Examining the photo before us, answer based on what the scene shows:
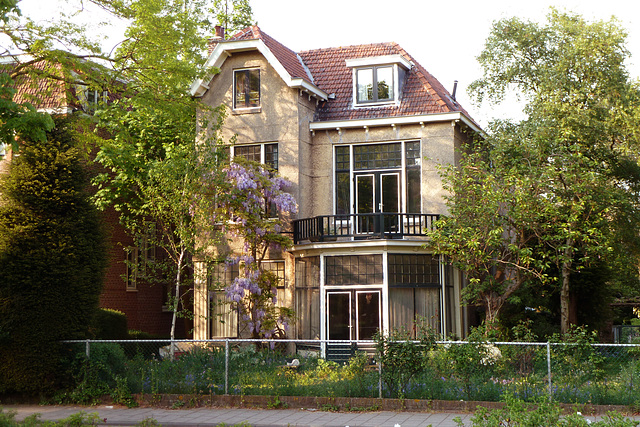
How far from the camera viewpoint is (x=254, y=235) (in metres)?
22.7

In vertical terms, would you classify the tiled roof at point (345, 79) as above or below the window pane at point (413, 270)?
above

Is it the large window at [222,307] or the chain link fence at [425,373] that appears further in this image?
the large window at [222,307]

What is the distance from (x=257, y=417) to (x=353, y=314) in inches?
391

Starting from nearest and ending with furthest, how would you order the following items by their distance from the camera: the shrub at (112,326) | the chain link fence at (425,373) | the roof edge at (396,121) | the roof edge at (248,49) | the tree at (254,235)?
the chain link fence at (425,373), the tree at (254,235), the roof edge at (396,121), the roof edge at (248,49), the shrub at (112,326)

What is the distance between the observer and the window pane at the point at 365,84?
2464 centimetres

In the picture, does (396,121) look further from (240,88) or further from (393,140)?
(240,88)

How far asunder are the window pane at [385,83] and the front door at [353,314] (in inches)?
283

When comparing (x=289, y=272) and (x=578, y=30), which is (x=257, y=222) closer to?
(x=289, y=272)

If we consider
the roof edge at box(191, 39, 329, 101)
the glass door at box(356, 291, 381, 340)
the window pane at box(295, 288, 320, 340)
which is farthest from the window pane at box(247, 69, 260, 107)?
the glass door at box(356, 291, 381, 340)

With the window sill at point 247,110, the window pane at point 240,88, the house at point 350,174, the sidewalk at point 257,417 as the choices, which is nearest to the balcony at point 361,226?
the house at point 350,174

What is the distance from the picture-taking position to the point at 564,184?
2134 cm

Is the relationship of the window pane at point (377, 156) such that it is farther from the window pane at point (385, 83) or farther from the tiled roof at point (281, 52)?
the tiled roof at point (281, 52)

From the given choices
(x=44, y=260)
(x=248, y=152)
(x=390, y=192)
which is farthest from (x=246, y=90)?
(x=44, y=260)

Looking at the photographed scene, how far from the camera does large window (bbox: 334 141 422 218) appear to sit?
77.9 ft
